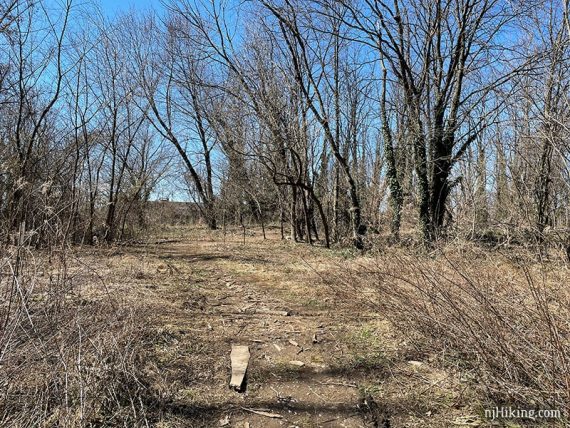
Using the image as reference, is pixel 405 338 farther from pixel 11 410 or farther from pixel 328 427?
pixel 11 410

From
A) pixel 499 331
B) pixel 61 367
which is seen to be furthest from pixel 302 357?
pixel 61 367

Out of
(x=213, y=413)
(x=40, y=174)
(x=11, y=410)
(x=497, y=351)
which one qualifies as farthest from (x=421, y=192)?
(x=40, y=174)

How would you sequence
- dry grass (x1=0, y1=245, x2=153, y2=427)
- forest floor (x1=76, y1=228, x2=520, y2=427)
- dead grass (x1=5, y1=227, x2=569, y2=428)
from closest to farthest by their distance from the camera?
dry grass (x1=0, y1=245, x2=153, y2=427) → dead grass (x1=5, y1=227, x2=569, y2=428) → forest floor (x1=76, y1=228, x2=520, y2=427)

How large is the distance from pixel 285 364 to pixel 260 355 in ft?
0.97

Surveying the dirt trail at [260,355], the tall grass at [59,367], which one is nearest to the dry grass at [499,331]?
the dirt trail at [260,355]

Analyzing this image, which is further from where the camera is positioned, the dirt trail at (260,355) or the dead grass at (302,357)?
the dirt trail at (260,355)

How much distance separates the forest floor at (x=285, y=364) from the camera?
262 centimetres

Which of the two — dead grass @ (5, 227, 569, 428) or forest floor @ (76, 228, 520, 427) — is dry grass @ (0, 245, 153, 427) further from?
forest floor @ (76, 228, 520, 427)

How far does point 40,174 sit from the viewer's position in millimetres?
10047

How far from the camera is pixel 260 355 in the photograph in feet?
11.9

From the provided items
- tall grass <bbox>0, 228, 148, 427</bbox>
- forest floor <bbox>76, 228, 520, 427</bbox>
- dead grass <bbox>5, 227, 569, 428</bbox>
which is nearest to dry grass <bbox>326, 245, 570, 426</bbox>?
dead grass <bbox>5, 227, 569, 428</bbox>

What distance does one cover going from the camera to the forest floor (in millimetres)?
2615

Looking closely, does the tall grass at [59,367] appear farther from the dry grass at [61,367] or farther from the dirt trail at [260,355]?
the dirt trail at [260,355]

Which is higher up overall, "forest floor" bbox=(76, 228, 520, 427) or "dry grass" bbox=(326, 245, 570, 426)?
"dry grass" bbox=(326, 245, 570, 426)
